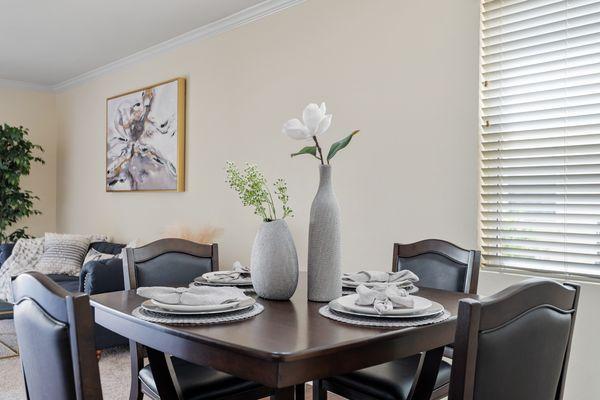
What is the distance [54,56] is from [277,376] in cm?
502

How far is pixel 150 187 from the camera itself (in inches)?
189

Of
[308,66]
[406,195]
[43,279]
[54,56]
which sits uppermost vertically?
[54,56]

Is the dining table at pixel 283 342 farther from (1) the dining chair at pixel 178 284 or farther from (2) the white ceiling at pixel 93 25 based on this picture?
(2) the white ceiling at pixel 93 25

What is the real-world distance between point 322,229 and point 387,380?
1.82ft

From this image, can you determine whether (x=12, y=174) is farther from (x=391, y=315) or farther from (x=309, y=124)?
(x=391, y=315)

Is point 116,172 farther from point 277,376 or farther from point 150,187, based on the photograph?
point 277,376

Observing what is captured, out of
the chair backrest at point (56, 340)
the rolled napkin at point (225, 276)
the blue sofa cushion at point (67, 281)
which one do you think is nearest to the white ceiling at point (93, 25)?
the blue sofa cushion at point (67, 281)

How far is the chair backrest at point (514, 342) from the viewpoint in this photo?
983 mm

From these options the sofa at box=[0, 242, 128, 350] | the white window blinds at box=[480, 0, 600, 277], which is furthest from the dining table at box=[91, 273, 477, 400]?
the sofa at box=[0, 242, 128, 350]

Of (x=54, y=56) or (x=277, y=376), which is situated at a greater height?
(x=54, y=56)

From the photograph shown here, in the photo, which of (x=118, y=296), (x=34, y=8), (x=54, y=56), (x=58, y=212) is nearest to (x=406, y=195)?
(x=118, y=296)

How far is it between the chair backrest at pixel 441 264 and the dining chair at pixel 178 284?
80cm

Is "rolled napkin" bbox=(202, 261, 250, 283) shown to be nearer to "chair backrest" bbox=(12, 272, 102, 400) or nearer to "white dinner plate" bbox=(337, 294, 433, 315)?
"white dinner plate" bbox=(337, 294, 433, 315)

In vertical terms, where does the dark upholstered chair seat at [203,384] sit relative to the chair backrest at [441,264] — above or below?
below
